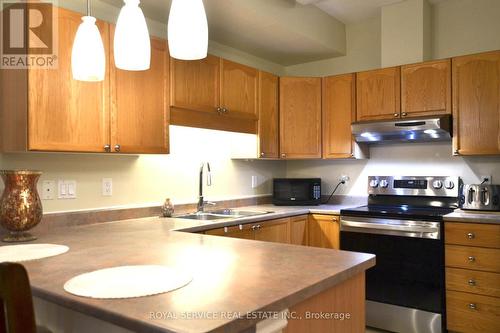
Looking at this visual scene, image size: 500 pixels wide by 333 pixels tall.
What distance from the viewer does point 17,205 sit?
1.93 meters

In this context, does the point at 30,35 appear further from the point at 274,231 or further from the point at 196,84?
the point at 274,231

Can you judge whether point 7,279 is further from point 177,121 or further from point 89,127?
point 177,121

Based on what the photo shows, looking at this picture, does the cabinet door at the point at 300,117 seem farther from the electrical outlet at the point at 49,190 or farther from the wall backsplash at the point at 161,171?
the electrical outlet at the point at 49,190

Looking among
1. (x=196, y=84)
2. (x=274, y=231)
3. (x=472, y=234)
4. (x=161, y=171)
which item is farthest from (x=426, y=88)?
(x=161, y=171)

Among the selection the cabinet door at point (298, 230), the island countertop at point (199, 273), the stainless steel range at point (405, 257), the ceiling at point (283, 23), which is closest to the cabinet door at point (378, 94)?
the ceiling at point (283, 23)

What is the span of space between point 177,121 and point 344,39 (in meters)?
2.14

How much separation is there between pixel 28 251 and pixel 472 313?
8.82ft

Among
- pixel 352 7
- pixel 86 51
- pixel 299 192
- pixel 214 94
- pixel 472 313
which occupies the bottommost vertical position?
pixel 472 313

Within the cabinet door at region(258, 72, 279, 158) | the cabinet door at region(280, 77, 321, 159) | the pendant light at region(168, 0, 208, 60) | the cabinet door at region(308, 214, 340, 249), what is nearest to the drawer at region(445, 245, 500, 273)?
the cabinet door at region(308, 214, 340, 249)

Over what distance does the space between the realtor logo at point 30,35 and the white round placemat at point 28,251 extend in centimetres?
90

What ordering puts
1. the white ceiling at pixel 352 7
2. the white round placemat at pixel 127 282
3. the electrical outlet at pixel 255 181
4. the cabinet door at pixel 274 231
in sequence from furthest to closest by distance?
the electrical outlet at pixel 255 181 < the white ceiling at pixel 352 7 < the cabinet door at pixel 274 231 < the white round placemat at pixel 127 282

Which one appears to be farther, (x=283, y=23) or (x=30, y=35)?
(x=283, y=23)

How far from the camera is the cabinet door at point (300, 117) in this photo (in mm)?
3805

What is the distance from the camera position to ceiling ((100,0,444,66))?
2.93 metres
